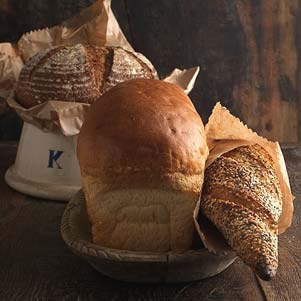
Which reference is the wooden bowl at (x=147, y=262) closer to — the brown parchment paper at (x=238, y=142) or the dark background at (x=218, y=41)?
the brown parchment paper at (x=238, y=142)

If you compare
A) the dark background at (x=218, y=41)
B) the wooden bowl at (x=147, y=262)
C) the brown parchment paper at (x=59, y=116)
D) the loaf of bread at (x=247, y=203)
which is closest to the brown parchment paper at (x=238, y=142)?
the loaf of bread at (x=247, y=203)

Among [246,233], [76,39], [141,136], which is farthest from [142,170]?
[76,39]

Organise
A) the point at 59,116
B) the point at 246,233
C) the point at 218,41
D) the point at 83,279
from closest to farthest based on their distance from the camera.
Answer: the point at 246,233 < the point at 83,279 < the point at 59,116 < the point at 218,41

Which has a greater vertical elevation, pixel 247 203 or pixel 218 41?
pixel 247 203

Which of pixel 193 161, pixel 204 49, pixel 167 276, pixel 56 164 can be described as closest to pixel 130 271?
pixel 167 276

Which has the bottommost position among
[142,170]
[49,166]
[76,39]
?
[49,166]

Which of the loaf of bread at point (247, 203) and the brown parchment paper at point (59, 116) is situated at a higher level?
the loaf of bread at point (247, 203)

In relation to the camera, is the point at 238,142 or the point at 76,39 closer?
the point at 238,142

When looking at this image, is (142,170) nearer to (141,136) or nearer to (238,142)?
(141,136)
